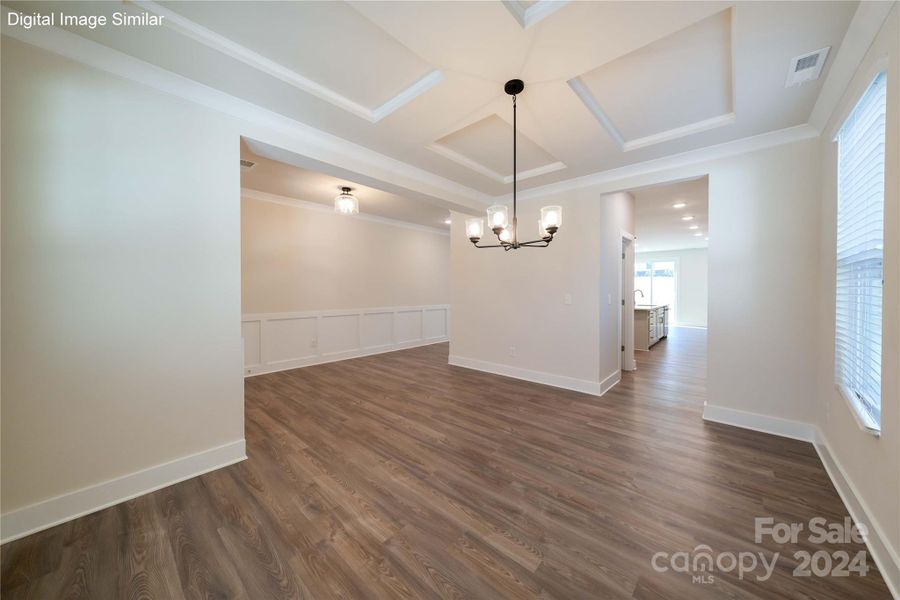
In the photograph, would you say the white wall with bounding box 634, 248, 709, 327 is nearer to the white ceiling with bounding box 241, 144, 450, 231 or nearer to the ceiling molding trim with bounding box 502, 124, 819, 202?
the ceiling molding trim with bounding box 502, 124, 819, 202

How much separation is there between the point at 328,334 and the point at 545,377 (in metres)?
3.78

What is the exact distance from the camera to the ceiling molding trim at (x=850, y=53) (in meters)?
1.46

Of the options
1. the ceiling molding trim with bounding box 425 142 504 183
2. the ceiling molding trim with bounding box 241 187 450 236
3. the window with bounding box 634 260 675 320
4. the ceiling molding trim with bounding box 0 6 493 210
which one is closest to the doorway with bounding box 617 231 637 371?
the ceiling molding trim with bounding box 425 142 504 183

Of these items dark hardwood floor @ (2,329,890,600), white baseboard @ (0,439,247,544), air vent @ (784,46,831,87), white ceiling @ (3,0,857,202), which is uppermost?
white ceiling @ (3,0,857,202)

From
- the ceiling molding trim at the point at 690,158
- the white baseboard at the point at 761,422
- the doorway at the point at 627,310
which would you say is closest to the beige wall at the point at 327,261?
the ceiling molding trim at the point at 690,158

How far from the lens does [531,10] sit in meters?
1.61

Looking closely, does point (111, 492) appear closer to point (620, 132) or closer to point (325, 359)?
point (325, 359)

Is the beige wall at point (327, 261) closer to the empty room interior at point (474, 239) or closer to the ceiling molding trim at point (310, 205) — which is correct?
the ceiling molding trim at point (310, 205)

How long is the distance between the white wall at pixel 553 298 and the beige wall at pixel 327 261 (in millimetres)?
2022

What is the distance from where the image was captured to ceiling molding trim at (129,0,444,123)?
165cm

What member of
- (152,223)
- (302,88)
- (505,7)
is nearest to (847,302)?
(505,7)

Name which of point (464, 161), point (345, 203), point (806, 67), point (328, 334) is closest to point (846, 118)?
point (806, 67)

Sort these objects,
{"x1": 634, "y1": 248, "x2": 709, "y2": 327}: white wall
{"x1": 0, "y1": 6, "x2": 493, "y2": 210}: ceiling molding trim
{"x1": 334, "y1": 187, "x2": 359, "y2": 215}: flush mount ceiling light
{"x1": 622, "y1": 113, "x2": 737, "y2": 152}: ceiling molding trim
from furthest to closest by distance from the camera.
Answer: {"x1": 634, "y1": 248, "x2": 709, "y2": 327}: white wall, {"x1": 334, "y1": 187, "x2": 359, "y2": 215}: flush mount ceiling light, {"x1": 622, "y1": 113, "x2": 737, "y2": 152}: ceiling molding trim, {"x1": 0, "y1": 6, "x2": 493, "y2": 210}: ceiling molding trim

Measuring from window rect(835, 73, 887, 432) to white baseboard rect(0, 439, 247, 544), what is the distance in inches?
153
